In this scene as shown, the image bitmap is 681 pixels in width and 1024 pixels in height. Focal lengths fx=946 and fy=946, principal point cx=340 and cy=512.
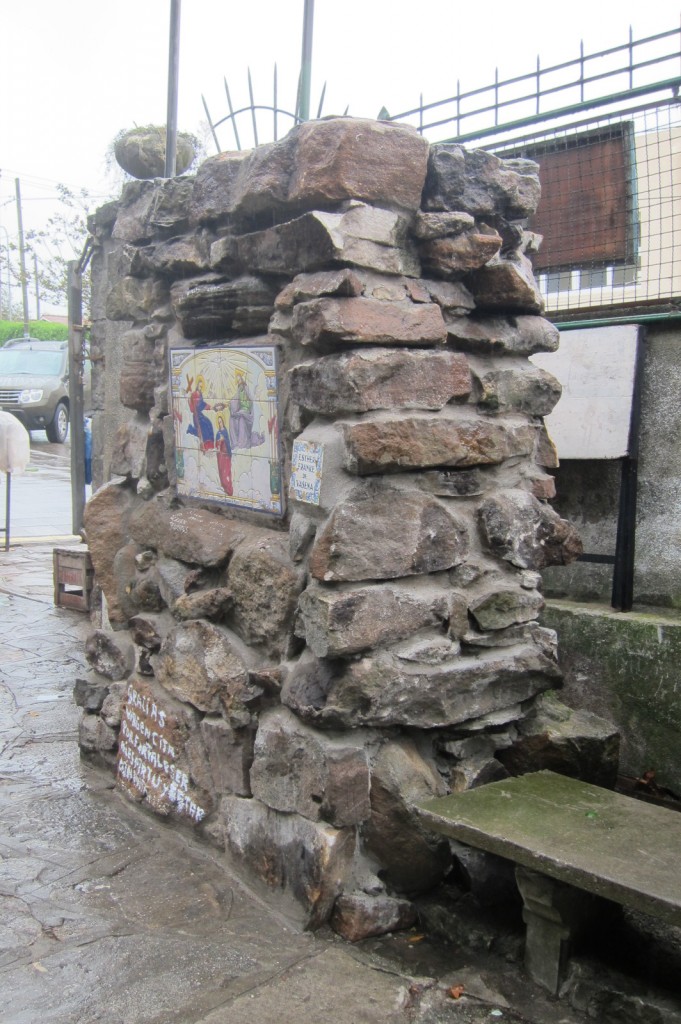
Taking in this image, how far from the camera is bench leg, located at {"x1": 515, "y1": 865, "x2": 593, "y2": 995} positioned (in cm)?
207

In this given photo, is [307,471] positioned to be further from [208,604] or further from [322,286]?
[208,604]

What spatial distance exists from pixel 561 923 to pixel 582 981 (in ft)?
0.44

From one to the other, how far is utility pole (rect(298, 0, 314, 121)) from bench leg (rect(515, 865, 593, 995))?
253cm

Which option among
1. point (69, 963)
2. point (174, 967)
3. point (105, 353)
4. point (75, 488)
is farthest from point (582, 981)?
point (75, 488)

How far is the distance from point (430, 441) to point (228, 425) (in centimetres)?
78

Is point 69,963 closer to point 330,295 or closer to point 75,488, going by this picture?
point 330,295

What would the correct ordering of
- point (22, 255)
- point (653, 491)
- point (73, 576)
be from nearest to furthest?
1. point (653, 491)
2. point (73, 576)
3. point (22, 255)

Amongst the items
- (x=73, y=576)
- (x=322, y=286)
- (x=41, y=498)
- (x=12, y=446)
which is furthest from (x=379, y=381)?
(x=41, y=498)

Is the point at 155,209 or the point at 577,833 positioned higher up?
the point at 155,209

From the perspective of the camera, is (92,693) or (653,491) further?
(92,693)

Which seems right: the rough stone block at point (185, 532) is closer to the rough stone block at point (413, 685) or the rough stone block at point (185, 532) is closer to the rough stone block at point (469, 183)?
the rough stone block at point (413, 685)

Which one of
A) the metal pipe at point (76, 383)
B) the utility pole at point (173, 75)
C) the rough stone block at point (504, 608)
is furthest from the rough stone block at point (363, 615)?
the metal pipe at point (76, 383)

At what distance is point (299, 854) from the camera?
242 centimetres

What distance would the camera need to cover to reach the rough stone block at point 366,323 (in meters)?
2.37
